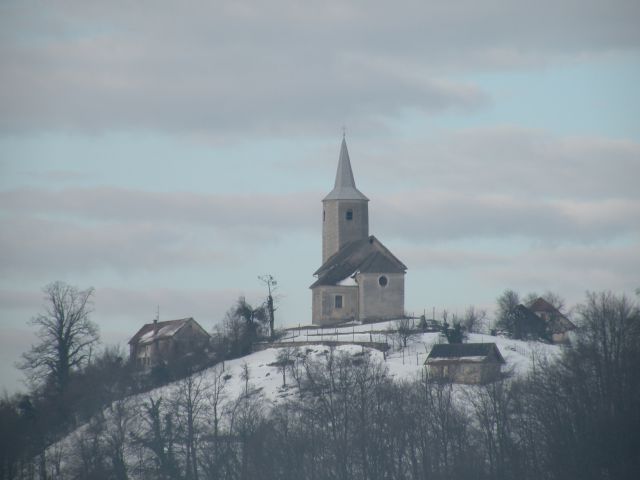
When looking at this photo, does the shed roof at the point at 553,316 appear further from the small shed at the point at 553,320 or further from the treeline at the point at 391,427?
the treeline at the point at 391,427

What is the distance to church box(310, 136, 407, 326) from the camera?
97375mm

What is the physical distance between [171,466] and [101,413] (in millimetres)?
10540

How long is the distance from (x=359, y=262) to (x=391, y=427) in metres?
25.5

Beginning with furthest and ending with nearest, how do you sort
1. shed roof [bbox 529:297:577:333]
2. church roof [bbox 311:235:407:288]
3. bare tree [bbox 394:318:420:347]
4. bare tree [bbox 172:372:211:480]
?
church roof [bbox 311:235:407:288]
shed roof [bbox 529:297:577:333]
bare tree [bbox 394:318:420:347]
bare tree [bbox 172:372:211:480]

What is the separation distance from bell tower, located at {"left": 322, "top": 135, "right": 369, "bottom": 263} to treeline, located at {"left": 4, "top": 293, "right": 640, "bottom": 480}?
57.7 feet

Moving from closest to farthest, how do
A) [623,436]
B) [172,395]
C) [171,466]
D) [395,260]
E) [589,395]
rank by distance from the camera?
[623,436] → [589,395] → [171,466] → [172,395] → [395,260]

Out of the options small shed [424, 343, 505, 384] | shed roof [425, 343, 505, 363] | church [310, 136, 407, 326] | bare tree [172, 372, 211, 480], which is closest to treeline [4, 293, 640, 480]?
bare tree [172, 372, 211, 480]

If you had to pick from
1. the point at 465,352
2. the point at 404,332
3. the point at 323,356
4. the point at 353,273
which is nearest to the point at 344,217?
the point at 353,273

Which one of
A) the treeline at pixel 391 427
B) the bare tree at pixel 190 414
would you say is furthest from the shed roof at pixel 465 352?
the bare tree at pixel 190 414

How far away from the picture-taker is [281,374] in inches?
3469

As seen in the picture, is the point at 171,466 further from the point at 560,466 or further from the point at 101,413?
the point at 560,466

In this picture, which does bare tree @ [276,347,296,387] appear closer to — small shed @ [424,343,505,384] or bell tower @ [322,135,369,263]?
small shed @ [424,343,505,384]

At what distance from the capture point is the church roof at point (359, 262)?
3863 inches

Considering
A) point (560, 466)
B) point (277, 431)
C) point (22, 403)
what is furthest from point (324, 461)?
point (22, 403)
